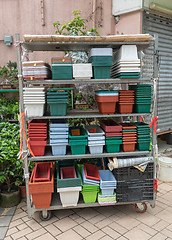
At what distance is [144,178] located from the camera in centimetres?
318

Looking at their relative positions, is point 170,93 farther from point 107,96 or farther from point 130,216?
point 130,216

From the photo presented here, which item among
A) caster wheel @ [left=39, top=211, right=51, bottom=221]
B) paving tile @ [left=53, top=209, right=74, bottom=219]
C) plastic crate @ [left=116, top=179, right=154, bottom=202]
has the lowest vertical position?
paving tile @ [left=53, top=209, right=74, bottom=219]

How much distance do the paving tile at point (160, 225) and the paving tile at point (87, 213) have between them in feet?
2.78

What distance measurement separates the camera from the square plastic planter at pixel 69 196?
2.97 meters

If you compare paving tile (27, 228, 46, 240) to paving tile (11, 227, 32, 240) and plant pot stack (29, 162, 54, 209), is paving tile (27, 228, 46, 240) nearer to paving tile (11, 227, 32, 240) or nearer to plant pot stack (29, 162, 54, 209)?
paving tile (11, 227, 32, 240)

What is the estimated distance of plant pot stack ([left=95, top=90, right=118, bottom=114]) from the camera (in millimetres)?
3031

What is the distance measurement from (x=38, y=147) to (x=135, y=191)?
5.04ft

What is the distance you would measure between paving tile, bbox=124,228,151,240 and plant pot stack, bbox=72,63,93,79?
212cm

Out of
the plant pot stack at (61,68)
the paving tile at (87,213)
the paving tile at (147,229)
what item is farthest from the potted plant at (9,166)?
the paving tile at (147,229)

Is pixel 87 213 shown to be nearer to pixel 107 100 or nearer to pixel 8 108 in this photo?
pixel 107 100

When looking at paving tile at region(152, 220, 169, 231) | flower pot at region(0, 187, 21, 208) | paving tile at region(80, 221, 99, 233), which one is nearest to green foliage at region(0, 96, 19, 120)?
flower pot at region(0, 187, 21, 208)

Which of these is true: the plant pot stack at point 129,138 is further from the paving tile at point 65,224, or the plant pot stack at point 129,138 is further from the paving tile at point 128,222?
the paving tile at point 65,224

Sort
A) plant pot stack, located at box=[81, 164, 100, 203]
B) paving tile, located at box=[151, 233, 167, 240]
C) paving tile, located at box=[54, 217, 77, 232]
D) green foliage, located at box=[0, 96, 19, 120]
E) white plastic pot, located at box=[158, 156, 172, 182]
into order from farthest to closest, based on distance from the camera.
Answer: green foliage, located at box=[0, 96, 19, 120], white plastic pot, located at box=[158, 156, 172, 182], plant pot stack, located at box=[81, 164, 100, 203], paving tile, located at box=[54, 217, 77, 232], paving tile, located at box=[151, 233, 167, 240]

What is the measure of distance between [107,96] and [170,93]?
2.82 meters
